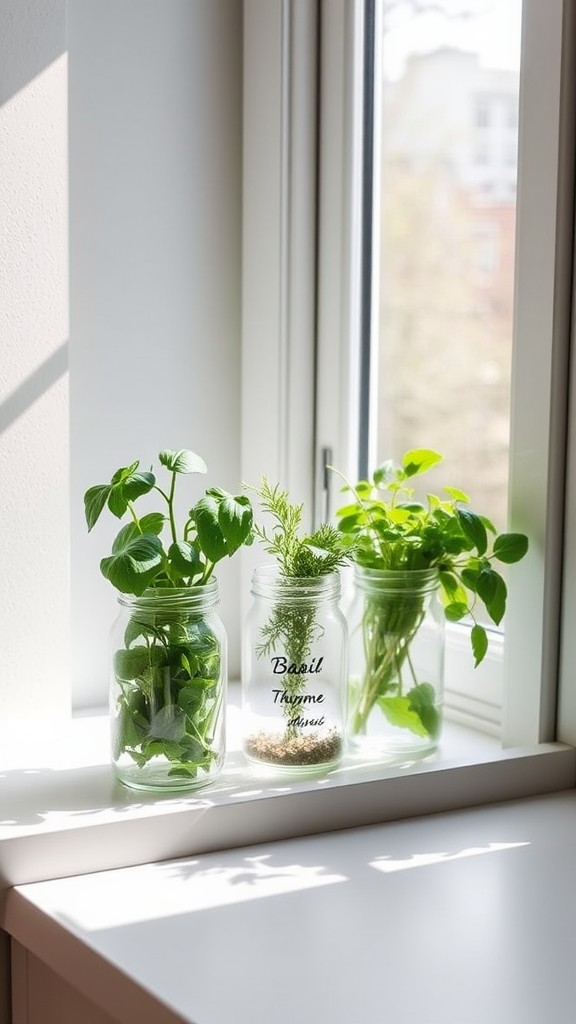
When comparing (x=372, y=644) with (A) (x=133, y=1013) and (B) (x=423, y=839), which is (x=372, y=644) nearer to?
(B) (x=423, y=839)

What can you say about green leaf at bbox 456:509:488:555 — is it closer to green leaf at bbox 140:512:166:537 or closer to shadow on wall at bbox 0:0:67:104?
green leaf at bbox 140:512:166:537

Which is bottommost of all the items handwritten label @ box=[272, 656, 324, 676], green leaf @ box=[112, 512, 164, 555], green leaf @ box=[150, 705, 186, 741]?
green leaf @ box=[150, 705, 186, 741]

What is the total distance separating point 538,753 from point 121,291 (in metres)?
0.71

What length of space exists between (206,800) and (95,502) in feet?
0.94

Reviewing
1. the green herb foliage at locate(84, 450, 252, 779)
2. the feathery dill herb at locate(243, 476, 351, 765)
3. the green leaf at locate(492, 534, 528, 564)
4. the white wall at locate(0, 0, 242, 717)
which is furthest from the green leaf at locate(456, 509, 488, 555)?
the white wall at locate(0, 0, 242, 717)

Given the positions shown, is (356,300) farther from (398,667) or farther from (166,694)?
(166,694)

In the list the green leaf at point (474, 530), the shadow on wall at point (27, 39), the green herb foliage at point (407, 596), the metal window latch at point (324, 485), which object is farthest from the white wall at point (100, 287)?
the green leaf at point (474, 530)

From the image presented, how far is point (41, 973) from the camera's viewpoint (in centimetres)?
100

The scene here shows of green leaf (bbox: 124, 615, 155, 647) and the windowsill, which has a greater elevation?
green leaf (bbox: 124, 615, 155, 647)

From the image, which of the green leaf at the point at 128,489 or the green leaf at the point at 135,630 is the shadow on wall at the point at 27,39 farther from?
the green leaf at the point at 135,630

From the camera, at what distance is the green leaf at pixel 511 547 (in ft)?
3.92

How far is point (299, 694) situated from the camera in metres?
1.20

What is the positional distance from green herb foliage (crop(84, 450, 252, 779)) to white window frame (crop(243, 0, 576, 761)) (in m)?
0.31

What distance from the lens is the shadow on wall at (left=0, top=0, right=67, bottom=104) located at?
1.26 m
